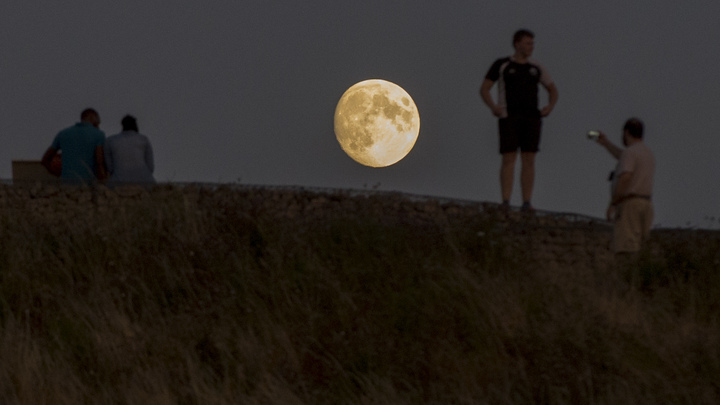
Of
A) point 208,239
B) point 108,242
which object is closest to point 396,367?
point 208,239

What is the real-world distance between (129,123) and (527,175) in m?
4.75

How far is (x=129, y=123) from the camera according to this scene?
12.3 metres

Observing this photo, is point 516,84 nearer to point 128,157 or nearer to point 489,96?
point 489,96

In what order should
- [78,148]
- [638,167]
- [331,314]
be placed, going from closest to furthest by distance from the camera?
[331,314]
[638,167]
[78,148]

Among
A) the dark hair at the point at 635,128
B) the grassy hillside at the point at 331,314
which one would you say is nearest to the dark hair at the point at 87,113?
the grassy hillside at the point at 331,314

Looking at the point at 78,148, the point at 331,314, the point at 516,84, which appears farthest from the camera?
the point at 78,148

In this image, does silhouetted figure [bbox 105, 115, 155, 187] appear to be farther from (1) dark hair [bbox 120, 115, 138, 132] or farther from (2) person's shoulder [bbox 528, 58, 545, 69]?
(2) person's shoulder [bbox 528, 58, 545, 69]

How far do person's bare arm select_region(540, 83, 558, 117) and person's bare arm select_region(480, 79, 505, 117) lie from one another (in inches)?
19.8

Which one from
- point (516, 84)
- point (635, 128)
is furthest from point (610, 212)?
point (516, 84)

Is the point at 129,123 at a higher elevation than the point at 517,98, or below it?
below

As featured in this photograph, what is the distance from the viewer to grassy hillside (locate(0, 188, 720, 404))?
665 cm

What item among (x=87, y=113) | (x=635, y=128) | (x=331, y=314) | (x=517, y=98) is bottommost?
(x=331, y=314)

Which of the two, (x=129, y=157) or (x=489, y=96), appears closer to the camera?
(x=489, y=96)

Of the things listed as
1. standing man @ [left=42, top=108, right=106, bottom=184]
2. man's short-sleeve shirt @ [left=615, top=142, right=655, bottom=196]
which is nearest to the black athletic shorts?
man's short-sleeve shirt @ [left=615, top=142, right=655, bottom=196]
